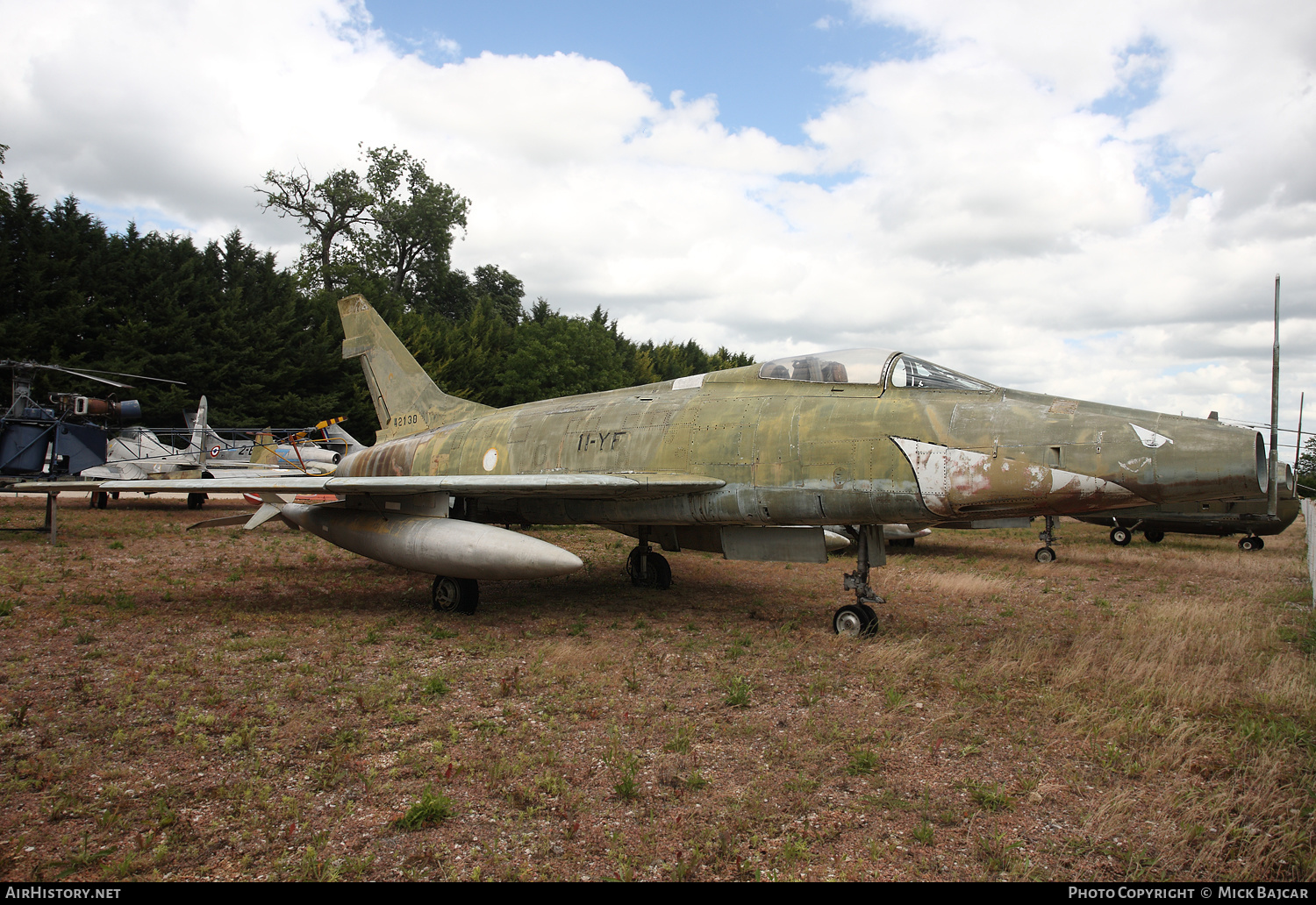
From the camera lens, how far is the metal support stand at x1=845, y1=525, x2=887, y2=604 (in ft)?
24.8

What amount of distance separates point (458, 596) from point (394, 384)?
5.71 metres

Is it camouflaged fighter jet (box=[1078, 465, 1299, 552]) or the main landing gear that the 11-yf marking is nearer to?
the main landing gear

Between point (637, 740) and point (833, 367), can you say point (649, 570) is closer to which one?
point (833, 367)

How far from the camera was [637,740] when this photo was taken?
15.7 feet

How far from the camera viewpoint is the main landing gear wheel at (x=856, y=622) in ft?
24.5

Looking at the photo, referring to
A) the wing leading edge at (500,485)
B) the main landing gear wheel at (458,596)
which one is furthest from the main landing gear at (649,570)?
the main landing gear wheel at (458,596)

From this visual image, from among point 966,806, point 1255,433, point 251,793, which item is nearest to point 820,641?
point 966,806

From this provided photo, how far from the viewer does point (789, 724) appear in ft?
16.7

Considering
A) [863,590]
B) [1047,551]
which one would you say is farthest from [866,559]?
[1047,551]

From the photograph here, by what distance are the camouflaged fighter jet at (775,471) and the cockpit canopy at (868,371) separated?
Answer: 21mm
